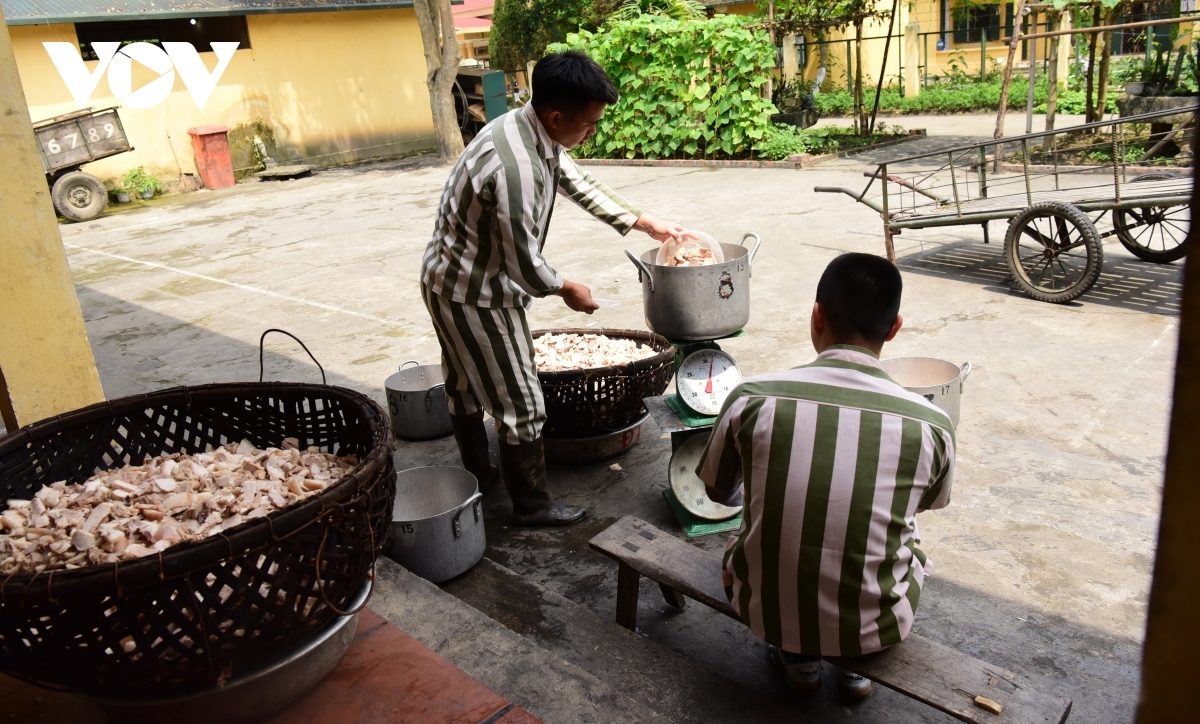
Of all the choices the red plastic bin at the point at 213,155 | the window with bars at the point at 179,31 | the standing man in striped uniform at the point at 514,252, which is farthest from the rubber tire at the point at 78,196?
the standing man in striped uniform at the point at 514,252

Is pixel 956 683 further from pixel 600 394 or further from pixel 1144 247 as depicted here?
pixel 1144 247

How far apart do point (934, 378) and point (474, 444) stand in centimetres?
206

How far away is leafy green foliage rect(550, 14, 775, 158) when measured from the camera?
1311cm

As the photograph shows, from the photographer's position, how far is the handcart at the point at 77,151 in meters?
12.7

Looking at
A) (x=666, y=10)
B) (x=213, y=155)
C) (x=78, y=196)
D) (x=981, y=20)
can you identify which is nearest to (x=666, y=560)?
(x=78, y=196)

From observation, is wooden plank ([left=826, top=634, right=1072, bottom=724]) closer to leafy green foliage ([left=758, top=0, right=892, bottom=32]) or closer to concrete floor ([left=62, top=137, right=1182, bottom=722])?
concrete floor ([left=62, top=137, right=1182, bottom=722])

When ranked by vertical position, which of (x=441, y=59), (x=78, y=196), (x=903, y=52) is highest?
(x=441, y=59)

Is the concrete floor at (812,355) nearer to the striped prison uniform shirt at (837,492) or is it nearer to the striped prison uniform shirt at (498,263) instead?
the striped prison uniform shirt at (837,492)

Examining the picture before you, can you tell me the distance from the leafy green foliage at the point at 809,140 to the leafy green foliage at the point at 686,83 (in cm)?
24

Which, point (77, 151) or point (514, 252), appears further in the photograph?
point (77, 151)

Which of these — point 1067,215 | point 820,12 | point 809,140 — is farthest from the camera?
point 820,12

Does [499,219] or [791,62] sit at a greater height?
[791,62]

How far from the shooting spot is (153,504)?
2.27m

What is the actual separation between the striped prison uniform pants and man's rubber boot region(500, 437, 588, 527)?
0.19ft
